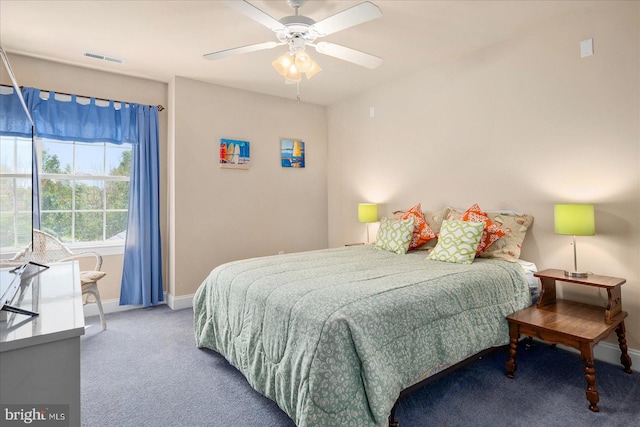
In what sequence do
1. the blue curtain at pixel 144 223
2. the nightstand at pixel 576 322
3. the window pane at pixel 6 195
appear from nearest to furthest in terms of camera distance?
the window pane at pixel 6 195 → the nightstand at pixel 576 322 → the blue curtain at pixel 144 223

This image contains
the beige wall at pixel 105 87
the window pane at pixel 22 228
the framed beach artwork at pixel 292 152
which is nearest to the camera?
the window pane at pixel 22 228

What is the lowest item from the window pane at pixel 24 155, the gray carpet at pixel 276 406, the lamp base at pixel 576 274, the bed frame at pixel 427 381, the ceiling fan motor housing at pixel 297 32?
the gray carpet at pixel 276 406

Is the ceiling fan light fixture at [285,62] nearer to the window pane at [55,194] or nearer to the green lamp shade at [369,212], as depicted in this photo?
the green lamp shade at [369,212]

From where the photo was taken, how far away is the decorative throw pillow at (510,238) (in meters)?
2.75

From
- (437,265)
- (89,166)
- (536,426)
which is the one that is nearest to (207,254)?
(89,166)

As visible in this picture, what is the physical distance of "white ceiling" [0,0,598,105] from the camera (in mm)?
2480

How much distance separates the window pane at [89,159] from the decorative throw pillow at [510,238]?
3.97 metres

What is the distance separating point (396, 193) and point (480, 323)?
2.13 metres

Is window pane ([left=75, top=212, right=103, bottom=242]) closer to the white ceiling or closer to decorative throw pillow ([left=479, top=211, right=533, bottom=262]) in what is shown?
the white ceiling

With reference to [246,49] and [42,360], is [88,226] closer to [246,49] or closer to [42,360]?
[246,49]

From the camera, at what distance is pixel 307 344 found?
5.27 feet

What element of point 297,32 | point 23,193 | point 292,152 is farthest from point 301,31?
point 292,152

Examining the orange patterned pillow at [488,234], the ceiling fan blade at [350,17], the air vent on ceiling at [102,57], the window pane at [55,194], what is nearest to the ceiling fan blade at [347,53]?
the ceiling fan blade at [350,17]

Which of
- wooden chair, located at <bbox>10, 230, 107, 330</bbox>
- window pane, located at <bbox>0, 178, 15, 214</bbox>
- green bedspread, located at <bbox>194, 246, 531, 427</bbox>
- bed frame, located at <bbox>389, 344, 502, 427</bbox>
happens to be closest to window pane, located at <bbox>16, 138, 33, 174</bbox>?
window pane, located at <bbox>0, 178, 15, 214</bbox>
